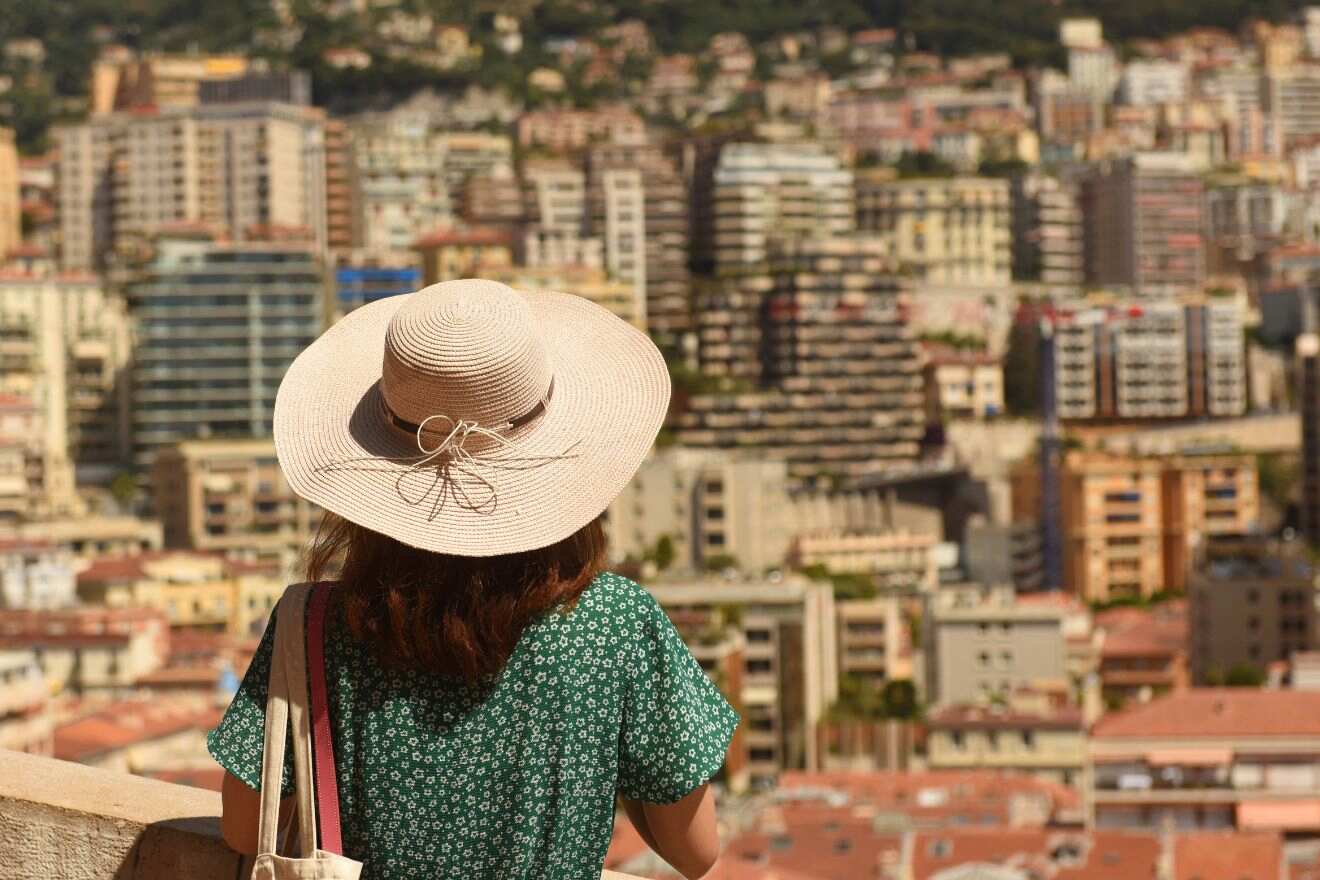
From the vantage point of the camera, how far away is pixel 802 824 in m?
37.8

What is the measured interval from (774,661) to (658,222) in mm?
36330

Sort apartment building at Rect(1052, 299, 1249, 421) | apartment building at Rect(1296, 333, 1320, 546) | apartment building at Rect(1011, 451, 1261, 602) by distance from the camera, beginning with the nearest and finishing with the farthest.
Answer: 1. apartment building at Rect(1011, 451, 1261, 602)
2. apartment building at Rect(1296, 333, 1320, 546)
3. apartment building at Rect(1052, 299, 1249, 421)

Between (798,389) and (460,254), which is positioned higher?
(460,254)

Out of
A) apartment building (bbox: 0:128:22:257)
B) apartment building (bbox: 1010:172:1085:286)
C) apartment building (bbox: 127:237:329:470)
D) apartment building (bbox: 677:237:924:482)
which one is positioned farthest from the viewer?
apartment building (bbox: 1010:172:1085:286)

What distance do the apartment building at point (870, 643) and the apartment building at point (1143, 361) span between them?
29.2 metres

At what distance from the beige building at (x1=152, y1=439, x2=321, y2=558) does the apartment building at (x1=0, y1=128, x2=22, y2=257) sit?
2589 cm

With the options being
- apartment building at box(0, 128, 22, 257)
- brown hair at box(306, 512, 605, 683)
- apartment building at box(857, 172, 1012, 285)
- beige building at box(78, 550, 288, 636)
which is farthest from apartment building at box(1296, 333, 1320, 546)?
brown hair at box(306, 512, 605, 683)

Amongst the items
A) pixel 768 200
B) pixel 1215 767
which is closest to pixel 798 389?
pixel 768 200

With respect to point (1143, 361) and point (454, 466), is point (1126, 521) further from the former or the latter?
point (454, 466)

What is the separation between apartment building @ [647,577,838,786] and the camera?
4859 centimetres

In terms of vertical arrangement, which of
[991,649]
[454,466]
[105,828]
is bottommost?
[991,649]

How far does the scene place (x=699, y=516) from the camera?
208ft

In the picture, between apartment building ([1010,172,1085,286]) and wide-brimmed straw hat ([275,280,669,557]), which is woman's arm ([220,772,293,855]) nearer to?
wide-brimmed straw hat ([275,280,669,557])

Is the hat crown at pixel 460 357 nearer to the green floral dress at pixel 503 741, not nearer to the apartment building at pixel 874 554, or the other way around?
the green floral dress at pixel 503 741
